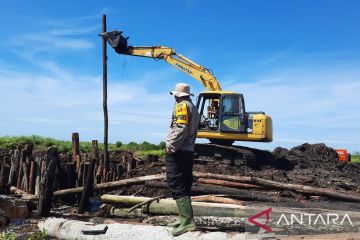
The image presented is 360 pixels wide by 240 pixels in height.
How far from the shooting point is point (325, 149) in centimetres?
2522

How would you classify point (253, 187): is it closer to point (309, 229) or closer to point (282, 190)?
point (282, 190)

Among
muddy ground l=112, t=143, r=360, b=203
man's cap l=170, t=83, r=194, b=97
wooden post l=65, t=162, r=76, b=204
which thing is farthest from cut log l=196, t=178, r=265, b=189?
man's cap l=170, t=83, r=194, b=97

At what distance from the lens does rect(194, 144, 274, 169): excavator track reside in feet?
61.3

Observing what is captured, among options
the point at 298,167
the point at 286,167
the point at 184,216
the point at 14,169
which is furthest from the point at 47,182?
the point at 298,167

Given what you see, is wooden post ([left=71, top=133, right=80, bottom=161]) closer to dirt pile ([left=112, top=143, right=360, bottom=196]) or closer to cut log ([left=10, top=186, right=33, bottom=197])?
cut log ([left=10, top=186, right=33, bottom=197])

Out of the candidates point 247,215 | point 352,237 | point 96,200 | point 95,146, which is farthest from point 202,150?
point 352,237

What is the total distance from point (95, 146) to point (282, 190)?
792 cm

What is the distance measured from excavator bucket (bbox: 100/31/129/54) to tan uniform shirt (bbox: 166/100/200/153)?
13129 mm

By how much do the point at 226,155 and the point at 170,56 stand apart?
5.97 m

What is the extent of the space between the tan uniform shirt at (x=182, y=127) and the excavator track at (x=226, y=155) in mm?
11512

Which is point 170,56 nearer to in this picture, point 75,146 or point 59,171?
point 75,146

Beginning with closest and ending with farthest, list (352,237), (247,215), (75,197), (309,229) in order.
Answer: (352,237)
(309,229)
(247,215)
(75,197)

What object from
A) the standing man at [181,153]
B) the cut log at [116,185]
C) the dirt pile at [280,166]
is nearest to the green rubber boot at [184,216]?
the standing man at [181,153]

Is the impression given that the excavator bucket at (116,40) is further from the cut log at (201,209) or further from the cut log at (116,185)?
the cut log at (201,209)
